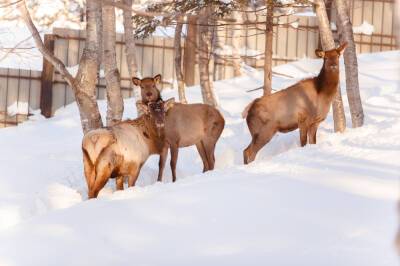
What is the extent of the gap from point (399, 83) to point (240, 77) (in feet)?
14.0

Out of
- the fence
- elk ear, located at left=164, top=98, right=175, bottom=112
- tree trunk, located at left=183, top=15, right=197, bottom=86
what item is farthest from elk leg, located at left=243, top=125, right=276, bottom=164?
the fence

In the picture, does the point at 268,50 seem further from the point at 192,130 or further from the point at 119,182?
the point at 119,182

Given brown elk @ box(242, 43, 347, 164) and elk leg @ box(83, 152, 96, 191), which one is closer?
elk leg @ box(83, 152, 96, 191)

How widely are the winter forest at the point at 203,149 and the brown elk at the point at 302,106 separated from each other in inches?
0.8

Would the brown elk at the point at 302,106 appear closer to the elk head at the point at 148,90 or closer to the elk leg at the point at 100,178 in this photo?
the elk head at the point at 148,90

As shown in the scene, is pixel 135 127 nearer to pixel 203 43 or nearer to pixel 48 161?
pixel 48 161

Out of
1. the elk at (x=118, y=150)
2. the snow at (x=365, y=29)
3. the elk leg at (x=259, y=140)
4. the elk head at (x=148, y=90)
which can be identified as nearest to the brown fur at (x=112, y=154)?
the elk at (x=118, y=150)

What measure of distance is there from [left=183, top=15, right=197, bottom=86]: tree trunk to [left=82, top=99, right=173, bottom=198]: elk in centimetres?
903

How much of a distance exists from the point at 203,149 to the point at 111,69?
187 centimetres

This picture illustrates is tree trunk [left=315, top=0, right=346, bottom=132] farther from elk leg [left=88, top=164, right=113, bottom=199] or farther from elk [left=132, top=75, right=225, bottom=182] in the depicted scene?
elk leg [left=88, top=164, right=113, bottom=199]

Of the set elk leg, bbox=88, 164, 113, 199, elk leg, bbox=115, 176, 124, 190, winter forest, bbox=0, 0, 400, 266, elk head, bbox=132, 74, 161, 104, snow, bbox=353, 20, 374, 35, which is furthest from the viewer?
snow, bbox=353, 20, 374, 35

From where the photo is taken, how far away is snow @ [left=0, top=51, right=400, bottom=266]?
642cm

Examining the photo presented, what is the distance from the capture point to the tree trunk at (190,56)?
66.7ft

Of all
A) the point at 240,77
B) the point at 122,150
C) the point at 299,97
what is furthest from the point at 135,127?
the point at 240,77
